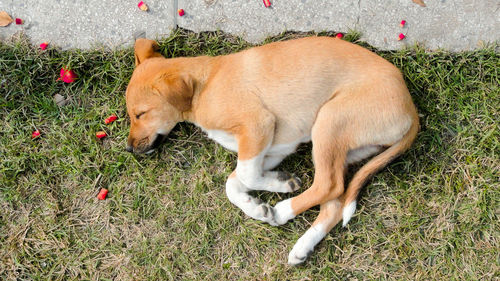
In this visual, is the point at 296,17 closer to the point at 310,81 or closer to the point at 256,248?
the point at 310,81

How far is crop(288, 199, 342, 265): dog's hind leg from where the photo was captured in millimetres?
3953

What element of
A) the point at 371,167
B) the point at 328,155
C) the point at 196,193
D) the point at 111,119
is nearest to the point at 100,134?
the point at 111,119

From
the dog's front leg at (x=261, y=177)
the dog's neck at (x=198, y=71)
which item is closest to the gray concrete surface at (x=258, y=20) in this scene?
the dog's neck at (x=198, y=71)

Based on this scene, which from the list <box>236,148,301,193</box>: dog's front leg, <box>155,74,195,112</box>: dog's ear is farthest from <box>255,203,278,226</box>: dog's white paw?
<box>155,74,195,112</box>: dog's ear

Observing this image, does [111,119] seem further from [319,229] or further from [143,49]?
[319,229]

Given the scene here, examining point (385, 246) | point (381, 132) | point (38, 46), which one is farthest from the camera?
point (38, 46)

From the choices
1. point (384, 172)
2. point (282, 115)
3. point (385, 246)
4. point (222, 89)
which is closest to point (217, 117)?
point (222, 89)

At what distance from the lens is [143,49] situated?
4062mm

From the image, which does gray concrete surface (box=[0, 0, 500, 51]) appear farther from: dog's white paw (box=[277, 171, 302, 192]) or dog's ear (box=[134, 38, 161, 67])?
dog's white paw (box=[277, 171, 302, 192])

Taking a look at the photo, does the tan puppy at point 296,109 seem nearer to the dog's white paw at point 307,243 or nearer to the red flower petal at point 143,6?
the dog's white paw at point 307,243

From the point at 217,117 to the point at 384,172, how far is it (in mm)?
1575

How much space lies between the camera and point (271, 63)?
3787 mm

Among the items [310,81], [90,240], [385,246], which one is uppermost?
[310,81]

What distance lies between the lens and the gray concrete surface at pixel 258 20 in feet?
14.0
